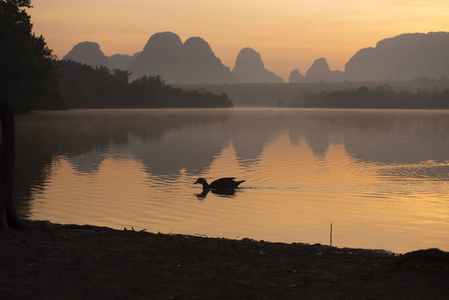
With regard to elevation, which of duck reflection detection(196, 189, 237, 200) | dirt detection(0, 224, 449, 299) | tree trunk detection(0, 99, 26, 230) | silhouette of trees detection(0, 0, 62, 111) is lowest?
duck reflection detection(196, 189, 237, 200)

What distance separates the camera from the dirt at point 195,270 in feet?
27.9

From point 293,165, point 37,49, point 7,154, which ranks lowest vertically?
point 293,165

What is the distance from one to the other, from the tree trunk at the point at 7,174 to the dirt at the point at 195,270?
0.49 meters

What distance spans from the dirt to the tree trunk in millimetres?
494

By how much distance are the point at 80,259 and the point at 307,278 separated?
12.1 feet

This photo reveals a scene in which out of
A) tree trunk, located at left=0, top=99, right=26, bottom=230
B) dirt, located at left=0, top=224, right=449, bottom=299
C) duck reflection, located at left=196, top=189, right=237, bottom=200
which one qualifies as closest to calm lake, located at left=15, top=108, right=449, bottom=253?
duck reflection, located at left=196, top=189, right=237, bottom=200

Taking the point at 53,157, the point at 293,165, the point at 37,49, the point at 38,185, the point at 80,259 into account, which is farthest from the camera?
the point at 37,49

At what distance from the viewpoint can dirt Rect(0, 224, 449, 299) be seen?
850 cm

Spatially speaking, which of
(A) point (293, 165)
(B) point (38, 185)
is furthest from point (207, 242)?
(A) point (293, 165)

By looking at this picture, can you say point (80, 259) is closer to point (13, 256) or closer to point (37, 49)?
point (13, 256)

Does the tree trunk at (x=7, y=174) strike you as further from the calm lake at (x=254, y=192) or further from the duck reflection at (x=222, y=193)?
the duck reflection at (x=222, y=193)

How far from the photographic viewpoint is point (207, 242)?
38.8ft

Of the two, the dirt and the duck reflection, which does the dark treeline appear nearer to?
the duck reflection

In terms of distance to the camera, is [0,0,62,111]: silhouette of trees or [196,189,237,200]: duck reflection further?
[0,0,62,111]: silhouette of trees
